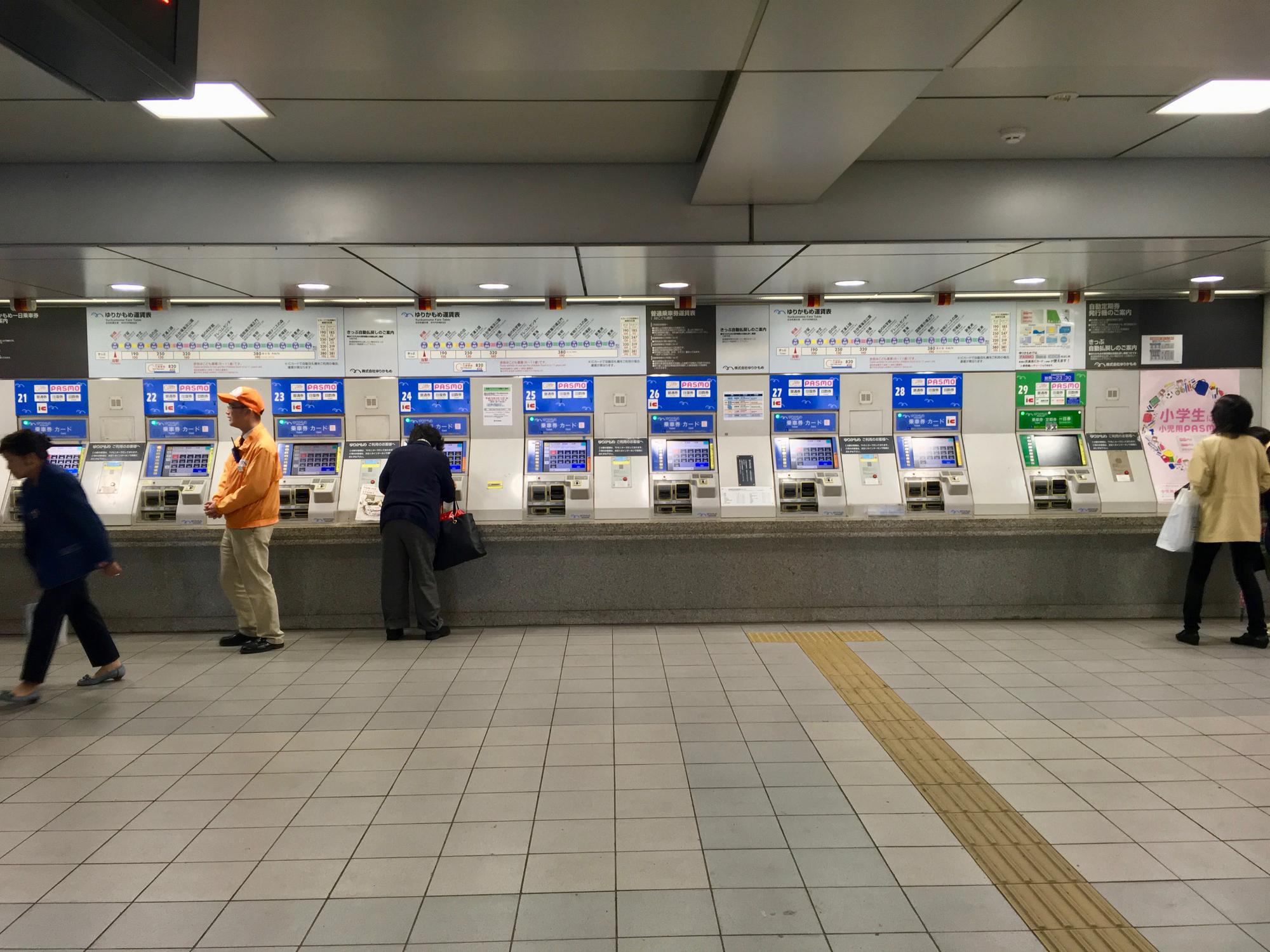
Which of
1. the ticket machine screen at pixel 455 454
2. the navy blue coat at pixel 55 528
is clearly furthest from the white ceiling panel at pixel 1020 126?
the navy blue coat at pixel 55 528

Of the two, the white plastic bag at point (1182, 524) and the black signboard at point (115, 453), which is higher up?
the black signboard at point (115, 453)

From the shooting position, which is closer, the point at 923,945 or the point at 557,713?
the point at 923,945

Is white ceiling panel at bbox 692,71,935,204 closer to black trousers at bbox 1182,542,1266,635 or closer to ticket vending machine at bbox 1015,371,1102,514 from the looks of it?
ticket vending machine at bbox 1015,371,1102,514

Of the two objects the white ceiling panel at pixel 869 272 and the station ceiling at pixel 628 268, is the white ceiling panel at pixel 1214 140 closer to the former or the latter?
the station ceiling at pixel 628 268

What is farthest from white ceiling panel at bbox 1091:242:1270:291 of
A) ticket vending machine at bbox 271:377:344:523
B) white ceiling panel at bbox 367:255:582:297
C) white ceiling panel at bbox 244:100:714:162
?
ticket vending machine at bbox 271:377:344:523

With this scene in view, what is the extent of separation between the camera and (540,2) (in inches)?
88.4

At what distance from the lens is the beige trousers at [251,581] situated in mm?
5512

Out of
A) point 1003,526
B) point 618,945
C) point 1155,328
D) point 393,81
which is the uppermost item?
point 393,81

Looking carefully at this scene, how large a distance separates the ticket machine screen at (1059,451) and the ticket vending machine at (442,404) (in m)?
4.50

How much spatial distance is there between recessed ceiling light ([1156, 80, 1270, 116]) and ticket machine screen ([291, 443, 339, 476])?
18.5 feet

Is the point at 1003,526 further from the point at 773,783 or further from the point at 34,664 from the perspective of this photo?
the point at 34,664

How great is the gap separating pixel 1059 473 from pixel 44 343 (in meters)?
7.98

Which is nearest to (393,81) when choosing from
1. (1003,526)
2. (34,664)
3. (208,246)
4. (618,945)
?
(208,246)

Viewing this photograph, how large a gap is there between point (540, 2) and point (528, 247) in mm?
2178
